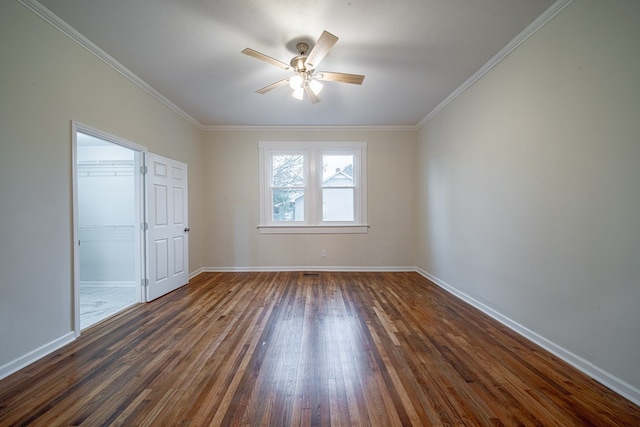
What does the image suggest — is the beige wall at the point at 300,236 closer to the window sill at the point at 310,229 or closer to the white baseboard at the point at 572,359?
the window sill at the point at 310,229

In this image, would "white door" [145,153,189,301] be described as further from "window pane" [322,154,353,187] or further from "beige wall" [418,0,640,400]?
"beige wall" [418,0,640,400]

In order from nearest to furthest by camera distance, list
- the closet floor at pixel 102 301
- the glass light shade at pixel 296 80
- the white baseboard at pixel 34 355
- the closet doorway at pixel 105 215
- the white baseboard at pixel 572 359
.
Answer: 1. the white baseboard at pixel 572 359
2. the white baseboard at pixel 34 355
3. the glass light shade at pixel 296 80
4. the closet floor at pixel 102 301
5. the closet doorway at pixel 105 215

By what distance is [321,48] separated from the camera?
2.04m

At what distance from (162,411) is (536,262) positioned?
307 cm

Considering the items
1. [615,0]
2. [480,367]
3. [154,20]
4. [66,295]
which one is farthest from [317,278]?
[615,0]

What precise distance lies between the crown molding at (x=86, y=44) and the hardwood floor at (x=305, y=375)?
9.10 feet

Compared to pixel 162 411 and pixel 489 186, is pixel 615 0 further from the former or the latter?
pixel 162 411

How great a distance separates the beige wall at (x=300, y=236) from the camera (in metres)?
4.64

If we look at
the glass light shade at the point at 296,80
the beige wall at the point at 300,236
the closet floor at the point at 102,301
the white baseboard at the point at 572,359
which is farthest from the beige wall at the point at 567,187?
the closet floor at the point at 102,301

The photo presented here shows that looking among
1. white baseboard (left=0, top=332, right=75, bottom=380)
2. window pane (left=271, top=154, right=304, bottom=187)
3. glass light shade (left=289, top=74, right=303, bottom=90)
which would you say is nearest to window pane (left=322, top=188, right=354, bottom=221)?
window pane (left=271, top=154, right=304, bottom=187)

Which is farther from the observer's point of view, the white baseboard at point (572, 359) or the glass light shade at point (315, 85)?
the glass light shade at point (315, 85)

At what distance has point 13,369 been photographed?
1727 mm

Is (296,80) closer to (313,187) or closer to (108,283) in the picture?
(313,187)

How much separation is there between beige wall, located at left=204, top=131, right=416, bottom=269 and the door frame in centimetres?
155
